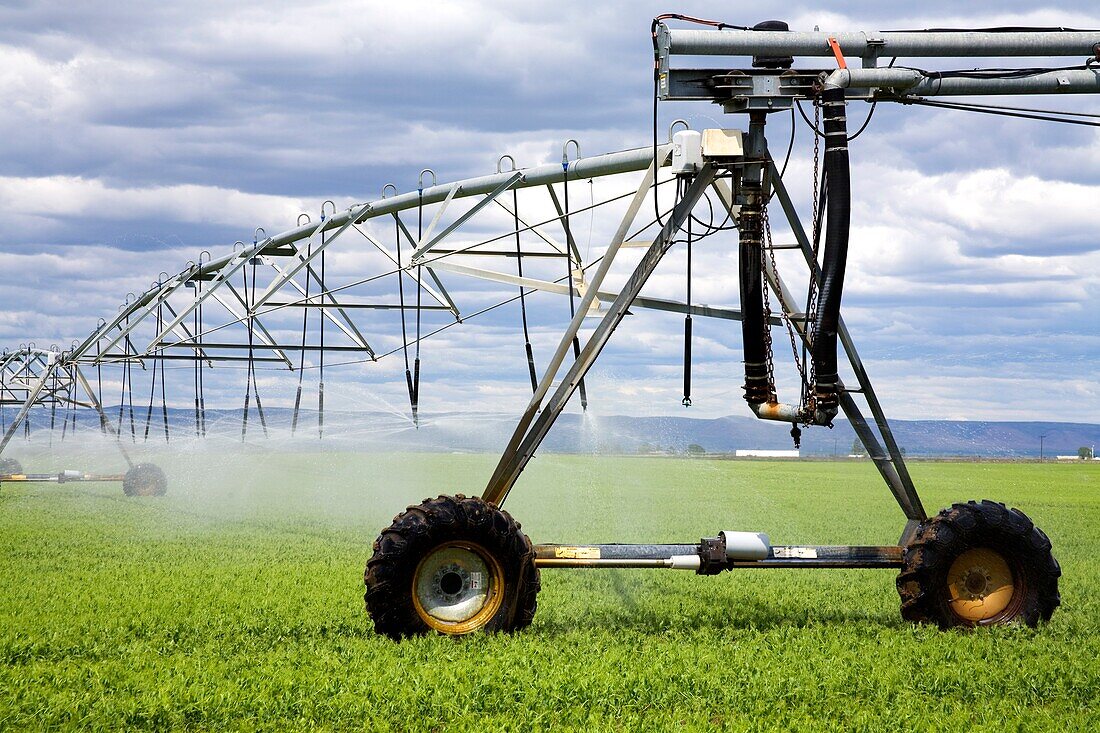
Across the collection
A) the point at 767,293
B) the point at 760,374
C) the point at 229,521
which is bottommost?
the point at 229,521

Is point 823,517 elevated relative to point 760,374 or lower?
lower

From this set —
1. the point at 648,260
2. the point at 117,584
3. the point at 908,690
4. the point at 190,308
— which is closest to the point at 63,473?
the point at 190,308

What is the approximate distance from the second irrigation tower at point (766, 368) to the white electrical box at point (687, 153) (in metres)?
0.01

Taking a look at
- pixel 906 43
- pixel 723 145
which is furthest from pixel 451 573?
pixel 906 43

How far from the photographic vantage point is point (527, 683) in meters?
8.60

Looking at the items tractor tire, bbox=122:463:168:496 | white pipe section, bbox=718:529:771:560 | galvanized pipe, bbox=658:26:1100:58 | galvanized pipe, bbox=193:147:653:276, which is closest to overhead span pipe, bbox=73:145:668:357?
galvanized pipe, bbox=193:147:653:276

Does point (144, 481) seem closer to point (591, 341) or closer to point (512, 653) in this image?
point (591, 341)

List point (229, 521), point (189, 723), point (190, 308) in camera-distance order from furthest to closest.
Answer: point (229, 521) < point (190, 308) < point (189, 723)

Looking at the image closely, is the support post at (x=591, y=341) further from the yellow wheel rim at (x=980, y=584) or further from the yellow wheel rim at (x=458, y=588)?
the yellow wheel rim at (x=980, y=584)

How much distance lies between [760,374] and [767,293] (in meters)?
0.79

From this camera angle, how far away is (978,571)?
36.8 ft

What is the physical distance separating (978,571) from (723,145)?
4833mm

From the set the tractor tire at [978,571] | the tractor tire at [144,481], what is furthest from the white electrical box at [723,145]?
the tractor tire at [144,481]

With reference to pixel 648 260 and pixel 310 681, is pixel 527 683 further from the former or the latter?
pixel 648 260
